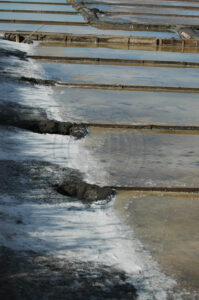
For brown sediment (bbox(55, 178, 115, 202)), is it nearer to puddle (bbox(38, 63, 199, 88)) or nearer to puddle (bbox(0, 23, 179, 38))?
puddle (bbox(38, 63, 199, 88))

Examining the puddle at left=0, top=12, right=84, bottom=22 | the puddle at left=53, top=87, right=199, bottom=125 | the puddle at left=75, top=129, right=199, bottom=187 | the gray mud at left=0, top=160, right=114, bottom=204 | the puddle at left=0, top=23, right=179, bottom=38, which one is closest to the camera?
the gray mud at left=0, top=160, right=114, bottom=204

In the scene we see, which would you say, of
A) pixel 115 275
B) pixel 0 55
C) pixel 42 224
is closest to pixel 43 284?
pixel 115 275

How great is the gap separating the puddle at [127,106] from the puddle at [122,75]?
2.35ft

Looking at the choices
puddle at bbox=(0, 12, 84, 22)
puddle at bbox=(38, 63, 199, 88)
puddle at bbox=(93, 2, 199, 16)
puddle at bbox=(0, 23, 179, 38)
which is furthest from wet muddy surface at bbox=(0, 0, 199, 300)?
puddle at bbox=(93, 2, 199, 16)

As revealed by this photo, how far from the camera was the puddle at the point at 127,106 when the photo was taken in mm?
6518

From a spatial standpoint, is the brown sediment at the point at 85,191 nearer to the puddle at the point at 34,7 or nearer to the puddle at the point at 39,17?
the puddle at the point at 39,17

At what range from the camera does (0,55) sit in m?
9.62

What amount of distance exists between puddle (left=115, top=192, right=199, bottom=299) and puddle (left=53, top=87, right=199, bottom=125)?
2204 millimetres

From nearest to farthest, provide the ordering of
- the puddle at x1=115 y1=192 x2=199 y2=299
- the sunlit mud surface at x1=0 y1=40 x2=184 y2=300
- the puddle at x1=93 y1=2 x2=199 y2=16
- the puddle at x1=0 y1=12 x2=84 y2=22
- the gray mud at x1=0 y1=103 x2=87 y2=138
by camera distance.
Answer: the sunlit mud surface at x1=0 y1=40 x2=184 y2=300 → the puddle at x1=115 y1=192 x2=199 y2=299 → the gray mud at x1=0 y1=103 x2=87 y2=138 → the puddle at x1=0 y1=12 x2=84 y2=22 → the puddle at x1=93 y1=2 x2=199 y2=16

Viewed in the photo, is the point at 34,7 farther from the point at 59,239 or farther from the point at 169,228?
the point at 59,239

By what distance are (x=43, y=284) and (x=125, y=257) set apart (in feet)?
2.03

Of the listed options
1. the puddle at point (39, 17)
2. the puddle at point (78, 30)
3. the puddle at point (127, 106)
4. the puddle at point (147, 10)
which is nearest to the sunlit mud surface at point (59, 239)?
the puddle at point (127, 106)

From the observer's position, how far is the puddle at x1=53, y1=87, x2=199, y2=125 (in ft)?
21.4

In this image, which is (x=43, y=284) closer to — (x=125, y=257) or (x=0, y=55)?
(x=125, y=257)
